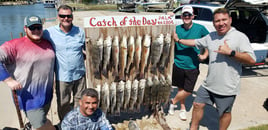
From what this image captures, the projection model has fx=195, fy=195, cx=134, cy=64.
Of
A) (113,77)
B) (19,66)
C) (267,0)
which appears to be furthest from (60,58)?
(267,0)

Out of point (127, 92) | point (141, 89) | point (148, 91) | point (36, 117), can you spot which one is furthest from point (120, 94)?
point (36, 117)

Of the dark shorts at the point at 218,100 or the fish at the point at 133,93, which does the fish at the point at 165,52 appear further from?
the dark shorts at the point at 218,100

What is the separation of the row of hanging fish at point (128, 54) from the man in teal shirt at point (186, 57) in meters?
0.37

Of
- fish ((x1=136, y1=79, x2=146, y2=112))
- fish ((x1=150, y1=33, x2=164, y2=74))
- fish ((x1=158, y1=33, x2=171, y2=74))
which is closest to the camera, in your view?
fish ((x1=150, y1=33, x2=164, y2=74))

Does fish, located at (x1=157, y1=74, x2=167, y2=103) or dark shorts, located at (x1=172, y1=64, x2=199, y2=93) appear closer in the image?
fish, located at (x1=157, y1=74, x2=167, y2=103)

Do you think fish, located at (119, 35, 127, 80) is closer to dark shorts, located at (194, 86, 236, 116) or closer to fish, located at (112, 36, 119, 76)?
fish, located at (112, 36, 119, 76)

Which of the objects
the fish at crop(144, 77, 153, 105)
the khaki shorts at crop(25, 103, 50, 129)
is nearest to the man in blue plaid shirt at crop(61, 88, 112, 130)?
the khaki shorts at crop(25, 103, 50, 129)

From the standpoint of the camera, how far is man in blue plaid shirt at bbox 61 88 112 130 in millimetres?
2395

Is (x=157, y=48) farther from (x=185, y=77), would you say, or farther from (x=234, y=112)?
(x=234, y=112)

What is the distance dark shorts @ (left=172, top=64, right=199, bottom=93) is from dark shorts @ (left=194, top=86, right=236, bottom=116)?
2.45ft

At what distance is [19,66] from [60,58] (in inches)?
22.6

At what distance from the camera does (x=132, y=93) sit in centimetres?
352

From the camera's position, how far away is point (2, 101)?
14.9ft

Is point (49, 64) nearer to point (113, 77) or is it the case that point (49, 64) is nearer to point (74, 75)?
point (74, 75)
